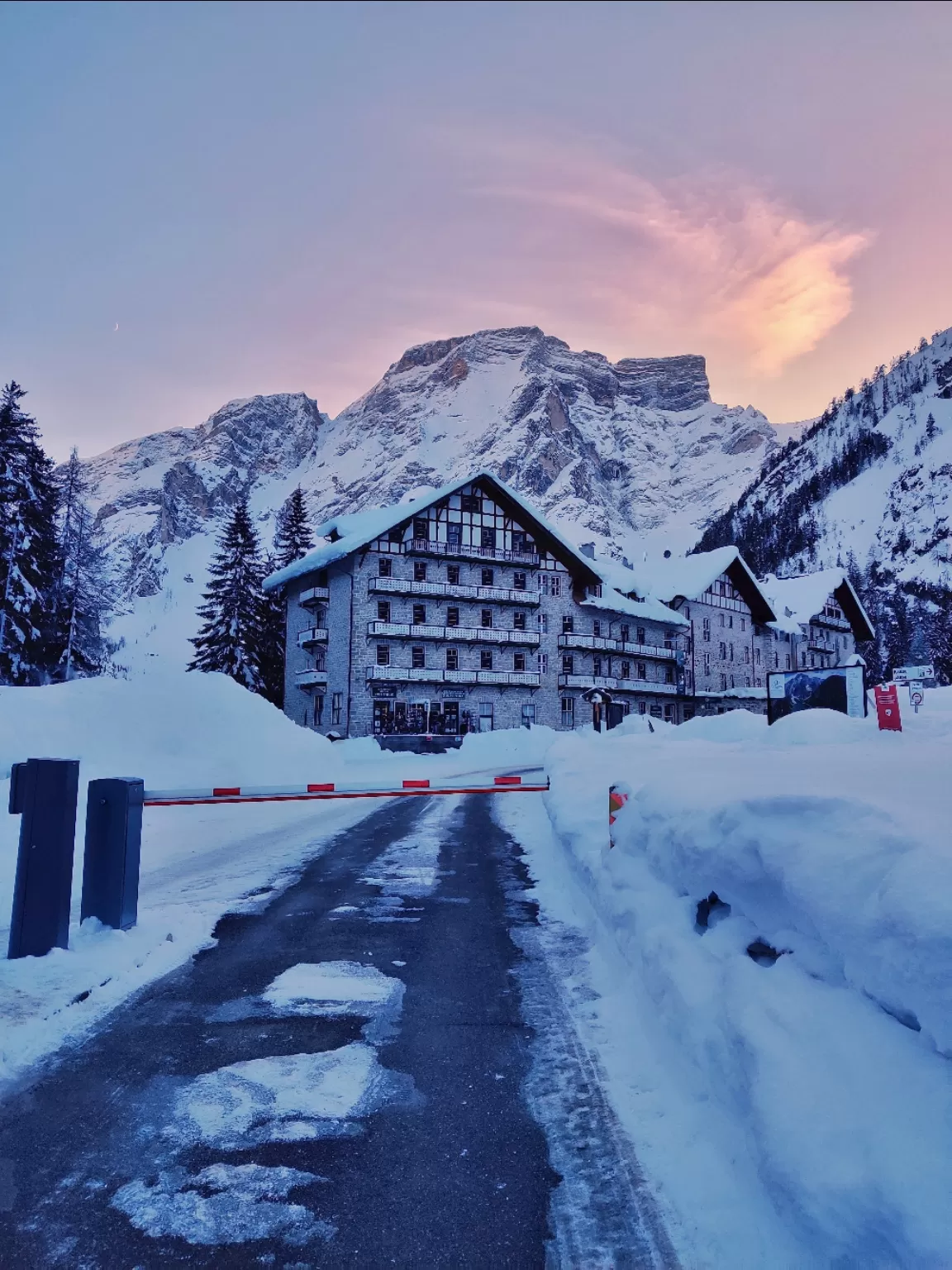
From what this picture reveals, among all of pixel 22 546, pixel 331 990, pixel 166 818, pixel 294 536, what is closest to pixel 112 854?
pixel 331 990

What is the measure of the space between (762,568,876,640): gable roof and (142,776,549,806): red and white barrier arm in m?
54.4

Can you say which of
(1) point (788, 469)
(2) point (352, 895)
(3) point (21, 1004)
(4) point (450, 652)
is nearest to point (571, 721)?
(4) point (450, 652)

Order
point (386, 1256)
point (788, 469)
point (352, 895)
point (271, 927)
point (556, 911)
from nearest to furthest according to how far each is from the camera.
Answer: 1. point (386, 1256)
2. point (271, 927)
3. point (556, 911)
4. point (352, 895)
5. point (788, 469)

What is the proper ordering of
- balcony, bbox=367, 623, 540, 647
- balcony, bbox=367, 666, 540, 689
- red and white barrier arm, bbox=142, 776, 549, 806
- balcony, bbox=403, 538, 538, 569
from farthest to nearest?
1. balcony, bbox=403, 538, 538, 569
2. balcony, bbox=367, 623, 540, 647
3. balcony, bbox=367, 666, 540, 689
4. red and white barrier arm, bbox=142, 776, 549, 806

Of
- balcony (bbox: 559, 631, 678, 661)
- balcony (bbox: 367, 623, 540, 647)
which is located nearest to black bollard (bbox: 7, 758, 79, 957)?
balcony (bbox: 367, 623, 540, 647)

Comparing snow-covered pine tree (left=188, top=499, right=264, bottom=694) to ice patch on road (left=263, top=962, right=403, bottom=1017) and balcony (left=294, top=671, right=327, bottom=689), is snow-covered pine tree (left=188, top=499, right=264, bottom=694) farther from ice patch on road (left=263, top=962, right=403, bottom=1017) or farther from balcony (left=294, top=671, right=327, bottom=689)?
ice patch on road (left=263, top=962, right=403, bottom=1017)

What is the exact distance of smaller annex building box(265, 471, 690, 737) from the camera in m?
46.1

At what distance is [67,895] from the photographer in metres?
5.75

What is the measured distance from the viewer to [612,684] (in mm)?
55656

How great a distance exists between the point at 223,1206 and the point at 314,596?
46.0 m

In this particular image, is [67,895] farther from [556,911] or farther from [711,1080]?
[711,1080]

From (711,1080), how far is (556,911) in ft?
13.2

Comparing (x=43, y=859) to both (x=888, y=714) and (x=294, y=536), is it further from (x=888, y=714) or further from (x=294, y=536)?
(x=294, y=536)

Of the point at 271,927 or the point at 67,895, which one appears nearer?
the point at 67,895
